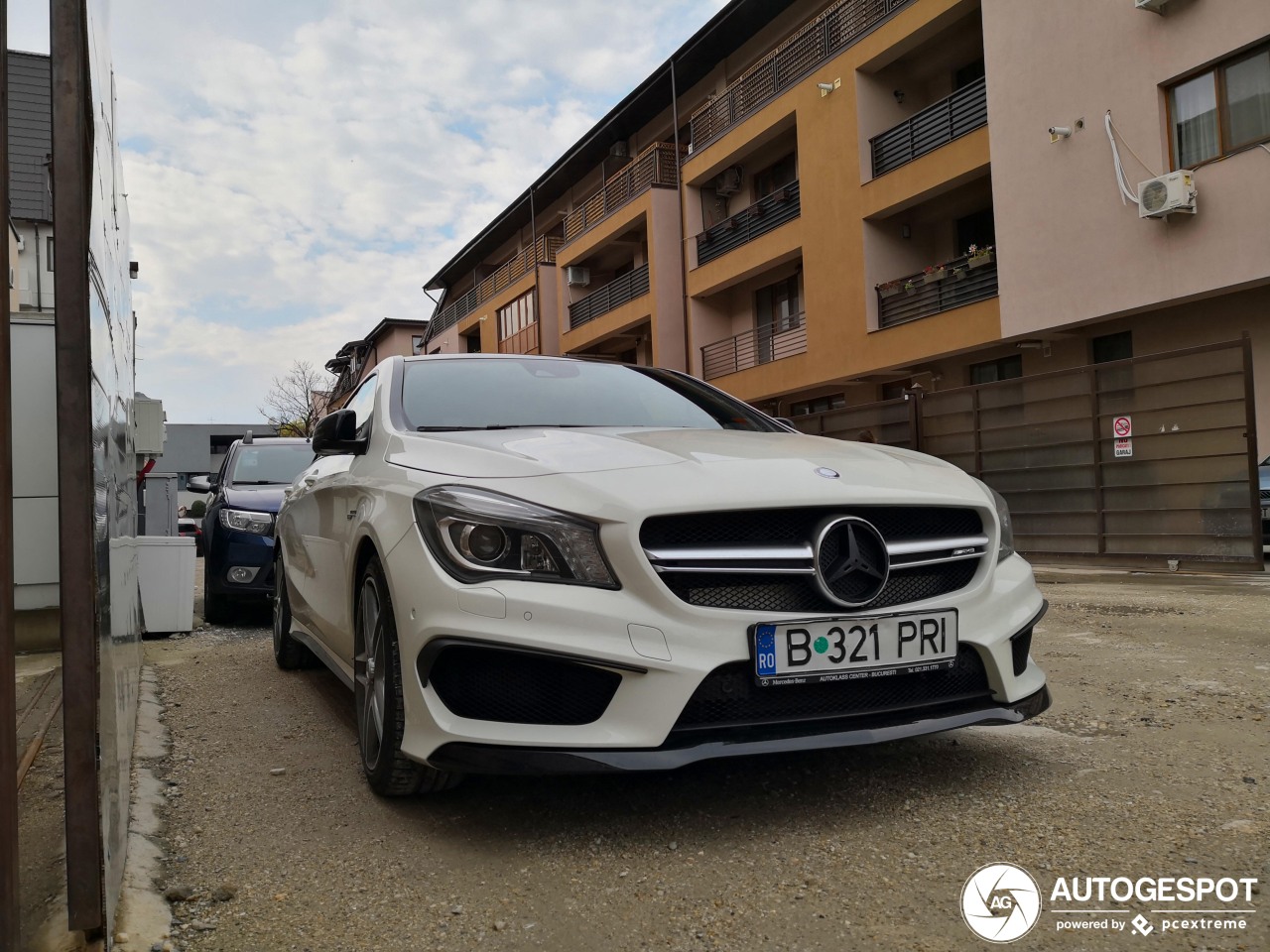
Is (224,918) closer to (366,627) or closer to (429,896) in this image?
(429,896)

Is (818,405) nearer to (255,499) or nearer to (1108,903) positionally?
(255,499)

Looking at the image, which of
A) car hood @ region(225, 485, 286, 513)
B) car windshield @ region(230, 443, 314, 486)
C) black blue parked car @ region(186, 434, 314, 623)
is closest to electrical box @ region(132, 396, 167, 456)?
car windshield @ region(230, 443, 314, 486)

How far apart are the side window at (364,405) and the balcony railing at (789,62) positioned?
15.0m

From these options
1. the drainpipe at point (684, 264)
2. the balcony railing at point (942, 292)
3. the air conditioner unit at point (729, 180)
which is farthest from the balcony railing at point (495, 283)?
the balcony railing at point (942, 292)

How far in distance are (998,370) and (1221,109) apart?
5196 mm

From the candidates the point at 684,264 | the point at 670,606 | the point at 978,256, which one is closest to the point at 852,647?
the point at 670,606

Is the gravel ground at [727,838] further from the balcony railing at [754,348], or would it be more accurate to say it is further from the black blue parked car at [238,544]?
the balcony railing at [754,348]

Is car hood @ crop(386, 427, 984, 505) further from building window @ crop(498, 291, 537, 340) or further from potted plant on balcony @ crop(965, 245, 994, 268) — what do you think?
building window @ crop(498, 291, 537, 340)

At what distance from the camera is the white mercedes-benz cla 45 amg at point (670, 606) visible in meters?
2.57

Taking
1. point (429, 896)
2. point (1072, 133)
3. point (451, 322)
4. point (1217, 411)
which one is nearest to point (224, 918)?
point (429, 896)

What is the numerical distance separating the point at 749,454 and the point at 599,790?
110 centimetres

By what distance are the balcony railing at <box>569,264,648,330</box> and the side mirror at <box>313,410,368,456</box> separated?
21.9 metres

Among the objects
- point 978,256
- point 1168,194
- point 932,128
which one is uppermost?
point 932,128

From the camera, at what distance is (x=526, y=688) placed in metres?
Result: 2.61
